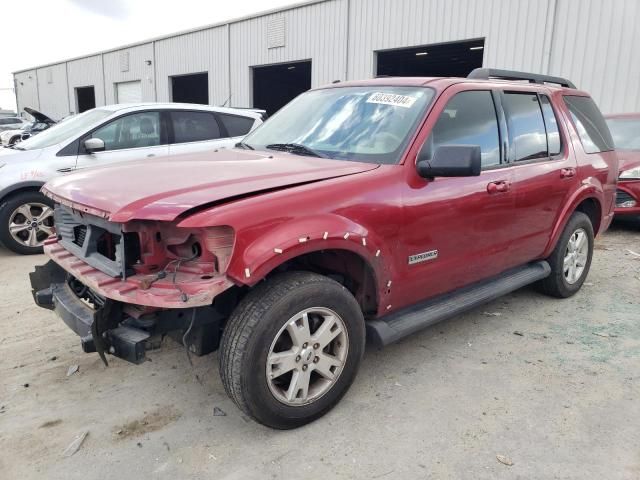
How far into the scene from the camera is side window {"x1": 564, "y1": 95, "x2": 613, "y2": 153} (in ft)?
15.1

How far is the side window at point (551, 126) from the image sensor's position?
4.22 m

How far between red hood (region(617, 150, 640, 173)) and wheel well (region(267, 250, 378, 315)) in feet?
20.3

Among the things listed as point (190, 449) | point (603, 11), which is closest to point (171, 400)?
point (190, 449)

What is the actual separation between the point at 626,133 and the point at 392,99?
6.57 metres

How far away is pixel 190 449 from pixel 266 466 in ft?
1.37

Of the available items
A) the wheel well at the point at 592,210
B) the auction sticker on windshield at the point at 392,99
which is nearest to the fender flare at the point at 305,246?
the auction sticker on windshield at the point at 392,99

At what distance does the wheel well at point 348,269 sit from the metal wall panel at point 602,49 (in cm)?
937

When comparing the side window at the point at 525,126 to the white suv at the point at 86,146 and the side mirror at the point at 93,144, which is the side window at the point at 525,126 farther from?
Result: the side mirror at the point at 93,144

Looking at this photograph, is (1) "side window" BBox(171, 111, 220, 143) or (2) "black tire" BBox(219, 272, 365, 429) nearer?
(2) "black tire" BBox(219, 272, 365, 429)

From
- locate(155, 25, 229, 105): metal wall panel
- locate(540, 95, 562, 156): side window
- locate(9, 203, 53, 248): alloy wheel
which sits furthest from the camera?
locate(155, 25, 229, 105): metal wall panel

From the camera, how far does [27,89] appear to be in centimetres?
3734

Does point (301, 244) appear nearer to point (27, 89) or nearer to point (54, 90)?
point (54, 90)

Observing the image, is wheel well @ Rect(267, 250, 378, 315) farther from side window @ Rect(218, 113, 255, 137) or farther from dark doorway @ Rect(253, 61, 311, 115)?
dark doorway @ Rect(253, 61, 311, 115)

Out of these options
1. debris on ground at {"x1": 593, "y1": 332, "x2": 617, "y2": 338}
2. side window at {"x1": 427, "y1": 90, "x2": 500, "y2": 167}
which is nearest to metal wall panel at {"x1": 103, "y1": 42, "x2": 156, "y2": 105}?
side window at {"x1": 427, "y1": 90, "x2": 500, "y2": 167}
